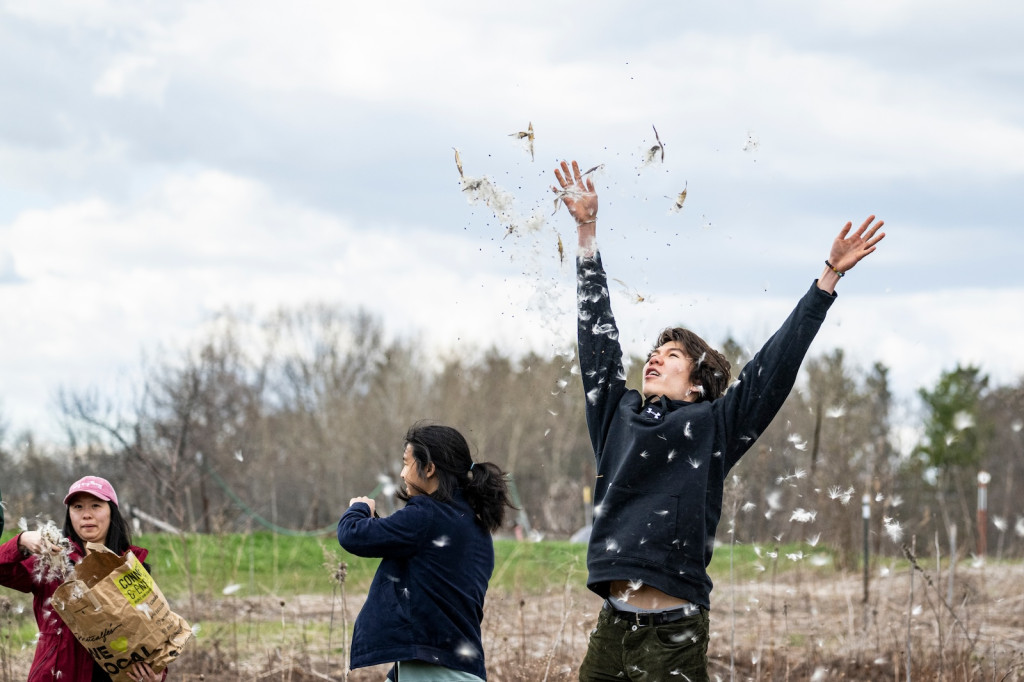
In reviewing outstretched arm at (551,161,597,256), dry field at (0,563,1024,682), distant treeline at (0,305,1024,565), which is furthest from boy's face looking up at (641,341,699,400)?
distant treeline at (0,305,1024,565)

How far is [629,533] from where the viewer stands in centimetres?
325

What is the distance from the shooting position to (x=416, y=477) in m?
3.75

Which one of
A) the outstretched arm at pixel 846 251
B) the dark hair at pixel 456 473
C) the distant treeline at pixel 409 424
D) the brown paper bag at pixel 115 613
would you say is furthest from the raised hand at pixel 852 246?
the distant treeline at pixel 409 424

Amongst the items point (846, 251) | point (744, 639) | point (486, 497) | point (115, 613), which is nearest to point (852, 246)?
point (846, 251)

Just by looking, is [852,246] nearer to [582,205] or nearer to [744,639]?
[582,205]

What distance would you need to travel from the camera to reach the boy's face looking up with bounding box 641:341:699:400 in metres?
3.53

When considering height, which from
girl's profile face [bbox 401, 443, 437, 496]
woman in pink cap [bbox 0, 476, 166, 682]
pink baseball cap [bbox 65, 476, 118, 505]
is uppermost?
girl's profile face [bbox 401, 443, 437, 496]

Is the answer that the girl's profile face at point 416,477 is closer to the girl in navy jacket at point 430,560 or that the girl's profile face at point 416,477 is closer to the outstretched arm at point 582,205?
the girl in navy jacket at point 430,560

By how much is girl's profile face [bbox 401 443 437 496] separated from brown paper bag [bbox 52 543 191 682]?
38.1 inches

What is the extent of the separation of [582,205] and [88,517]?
2117mm

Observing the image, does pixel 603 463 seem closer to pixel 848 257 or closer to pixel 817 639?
pixel 848 257

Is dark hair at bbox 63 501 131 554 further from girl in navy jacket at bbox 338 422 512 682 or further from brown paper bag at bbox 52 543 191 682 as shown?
girl in navy jacket at bbox 338 422 512 682

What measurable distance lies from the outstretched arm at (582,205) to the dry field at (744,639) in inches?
70.3

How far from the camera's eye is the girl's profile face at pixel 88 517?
Result: 13.0ft
